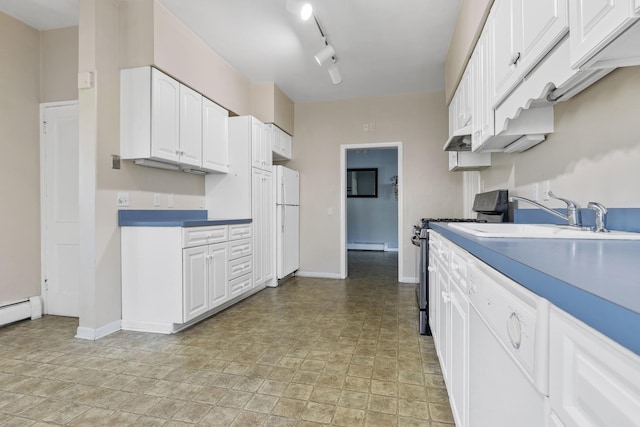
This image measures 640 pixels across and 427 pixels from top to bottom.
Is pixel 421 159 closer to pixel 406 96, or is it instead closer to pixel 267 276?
pixel 406 96

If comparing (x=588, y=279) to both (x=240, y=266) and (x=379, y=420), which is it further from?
(x=240, y=266)

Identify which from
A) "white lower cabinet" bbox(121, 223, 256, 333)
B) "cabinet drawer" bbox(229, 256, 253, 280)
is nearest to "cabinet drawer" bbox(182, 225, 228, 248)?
"white lower cabinet" bbox(121, 223, 256, 333)

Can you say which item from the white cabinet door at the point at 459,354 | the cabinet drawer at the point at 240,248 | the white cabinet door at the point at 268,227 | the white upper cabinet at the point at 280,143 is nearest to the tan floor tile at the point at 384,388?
the white cabinet door at the point at 459,354

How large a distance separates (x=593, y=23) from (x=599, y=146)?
2.21ft

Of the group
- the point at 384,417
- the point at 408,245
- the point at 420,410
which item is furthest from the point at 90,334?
the point at 408,245

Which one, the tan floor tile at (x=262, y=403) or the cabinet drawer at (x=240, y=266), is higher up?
the cabinet drawer at (x=240, y=266)

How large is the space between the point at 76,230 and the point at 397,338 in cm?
302

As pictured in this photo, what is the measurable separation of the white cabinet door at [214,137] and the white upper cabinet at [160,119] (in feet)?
0.10

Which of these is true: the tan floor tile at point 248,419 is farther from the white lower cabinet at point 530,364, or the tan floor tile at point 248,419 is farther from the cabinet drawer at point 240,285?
the cabinet drawer at point 240,285

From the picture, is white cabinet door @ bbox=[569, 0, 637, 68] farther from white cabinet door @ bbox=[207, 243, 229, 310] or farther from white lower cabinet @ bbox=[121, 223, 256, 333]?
white cabinet door @ bbox=[207, 243, 229, 310]

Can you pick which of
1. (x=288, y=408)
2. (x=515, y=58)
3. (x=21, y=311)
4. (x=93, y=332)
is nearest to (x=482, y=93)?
(x=515, y=58)

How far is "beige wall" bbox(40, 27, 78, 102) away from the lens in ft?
9.71

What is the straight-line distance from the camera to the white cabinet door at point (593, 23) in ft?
2.55

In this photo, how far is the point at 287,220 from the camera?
14.5 feet
